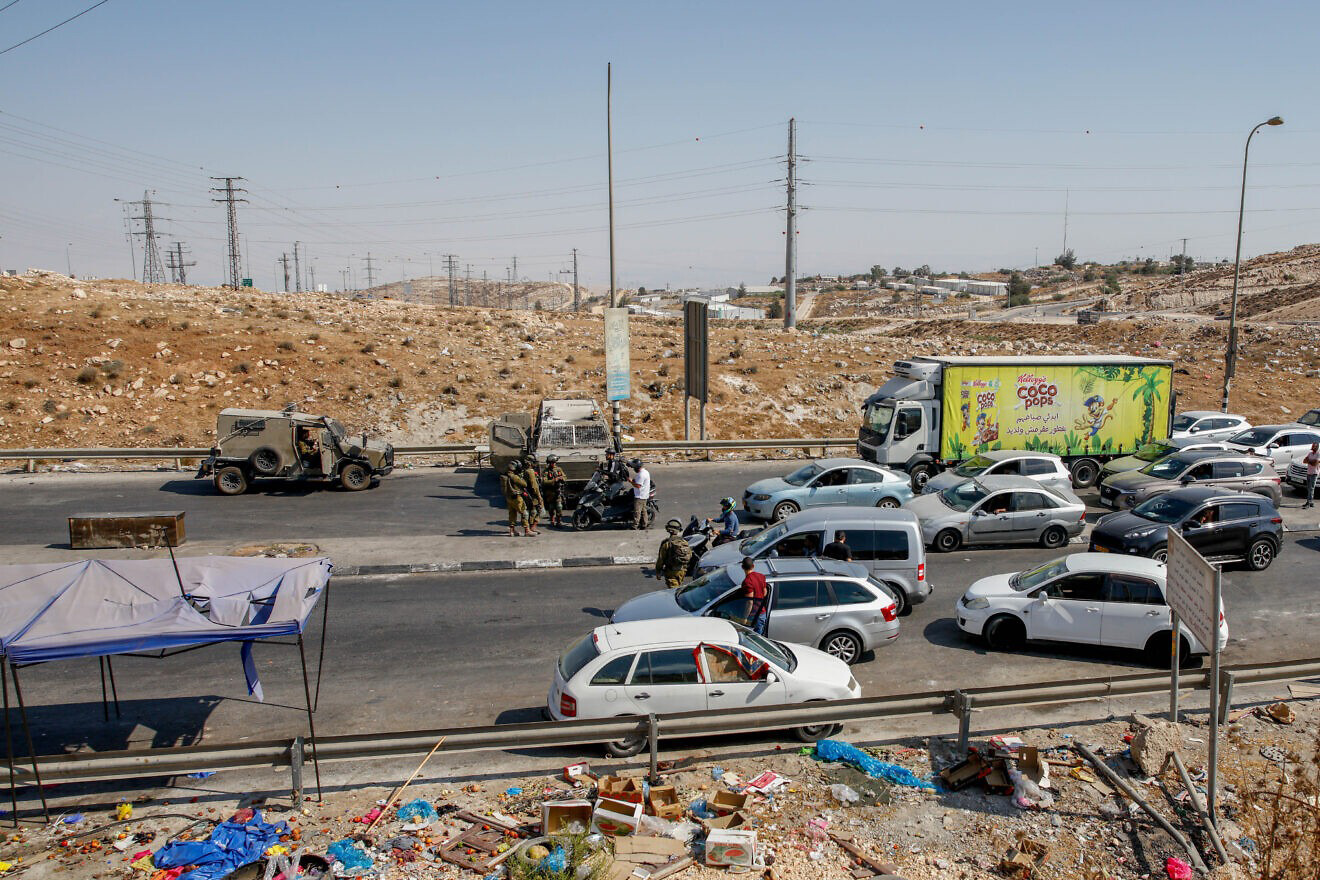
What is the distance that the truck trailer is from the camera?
2277cm

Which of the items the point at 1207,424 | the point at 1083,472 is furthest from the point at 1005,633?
the point at 1207,424

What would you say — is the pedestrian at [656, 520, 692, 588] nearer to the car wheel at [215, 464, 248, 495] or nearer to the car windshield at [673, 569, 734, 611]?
the car windshield at [673, 569, 734, 611]

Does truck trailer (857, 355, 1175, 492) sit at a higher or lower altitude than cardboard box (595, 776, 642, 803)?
higher

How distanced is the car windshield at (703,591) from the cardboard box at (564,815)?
4398 millimetres

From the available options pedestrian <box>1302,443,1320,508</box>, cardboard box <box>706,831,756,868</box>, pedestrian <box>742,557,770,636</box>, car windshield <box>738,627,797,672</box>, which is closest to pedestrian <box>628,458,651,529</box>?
pedestrian <box>742,557,770,636</box>

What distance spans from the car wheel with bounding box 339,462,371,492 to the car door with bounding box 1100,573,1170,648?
17.2m

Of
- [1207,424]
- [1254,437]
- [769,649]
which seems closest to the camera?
[769,649]

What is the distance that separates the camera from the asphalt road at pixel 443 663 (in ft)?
33.8

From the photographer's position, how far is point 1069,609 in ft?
39.8

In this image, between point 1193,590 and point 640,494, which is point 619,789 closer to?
point 1193,590

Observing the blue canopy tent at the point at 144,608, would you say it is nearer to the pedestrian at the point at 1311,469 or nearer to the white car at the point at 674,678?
the white car at the point at 674,678

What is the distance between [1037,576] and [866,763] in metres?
5.57

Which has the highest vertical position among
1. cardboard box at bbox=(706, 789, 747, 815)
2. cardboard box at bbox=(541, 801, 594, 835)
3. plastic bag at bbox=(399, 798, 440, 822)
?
cardboard box at bbox=(541, 801, 594, 835)

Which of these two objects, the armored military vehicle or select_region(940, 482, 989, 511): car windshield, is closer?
select_region(940, 482, 989, 511): car windshield
